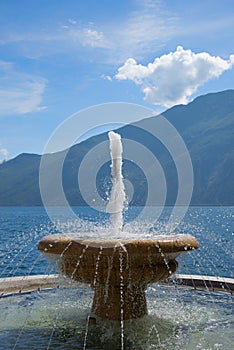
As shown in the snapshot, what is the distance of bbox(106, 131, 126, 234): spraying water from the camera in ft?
33.5

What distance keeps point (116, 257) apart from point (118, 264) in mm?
233

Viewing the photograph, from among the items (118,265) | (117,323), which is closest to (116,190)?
(118,265)

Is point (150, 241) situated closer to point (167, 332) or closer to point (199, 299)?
point (167, 332)

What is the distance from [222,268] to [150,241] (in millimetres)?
15555

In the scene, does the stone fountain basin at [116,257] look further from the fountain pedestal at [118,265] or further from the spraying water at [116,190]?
the spraying water at [116,190]

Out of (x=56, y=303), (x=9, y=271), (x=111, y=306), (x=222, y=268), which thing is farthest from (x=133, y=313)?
(x=222, y=268)

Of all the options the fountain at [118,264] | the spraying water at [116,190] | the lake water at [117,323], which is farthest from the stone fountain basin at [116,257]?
the spraying water at [116,190]

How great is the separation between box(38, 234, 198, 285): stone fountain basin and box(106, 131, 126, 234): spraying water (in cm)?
183

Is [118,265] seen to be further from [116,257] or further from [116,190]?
[116,190]

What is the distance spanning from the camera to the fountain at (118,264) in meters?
7.88

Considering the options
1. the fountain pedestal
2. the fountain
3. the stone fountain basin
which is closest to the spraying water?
the fountain

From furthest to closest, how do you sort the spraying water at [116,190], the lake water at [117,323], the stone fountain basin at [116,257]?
the spraying water at [116,190] → the lake water at [117,323] → the stone fountain basin at [116,257]

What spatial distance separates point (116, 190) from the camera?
34.5 feet

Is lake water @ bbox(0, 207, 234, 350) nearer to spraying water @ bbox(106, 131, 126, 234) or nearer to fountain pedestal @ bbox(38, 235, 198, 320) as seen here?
fountain pedestal @ bbox(38, 235, 198, 320)
